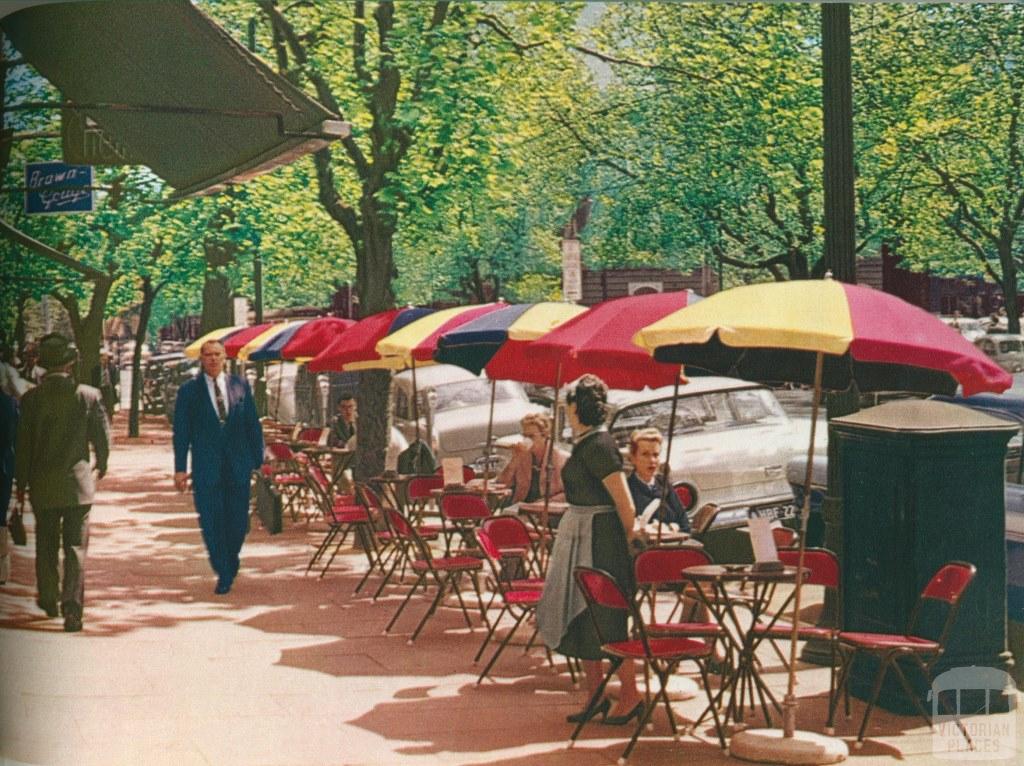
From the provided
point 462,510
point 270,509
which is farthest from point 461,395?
point 462,510

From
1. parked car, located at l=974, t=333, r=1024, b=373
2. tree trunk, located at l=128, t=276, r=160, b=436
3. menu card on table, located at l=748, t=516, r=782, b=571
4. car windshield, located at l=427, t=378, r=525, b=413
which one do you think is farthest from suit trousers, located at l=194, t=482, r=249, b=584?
car windshield, located at l=427, t=378, r=525, b=413

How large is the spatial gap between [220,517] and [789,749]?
212 inches

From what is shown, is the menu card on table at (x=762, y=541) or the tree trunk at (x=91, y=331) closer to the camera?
the menu card on table at (x=762, y=541)

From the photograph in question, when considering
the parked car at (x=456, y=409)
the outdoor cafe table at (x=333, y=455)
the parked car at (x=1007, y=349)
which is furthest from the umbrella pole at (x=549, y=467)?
the parked car at (x=456, y=409)

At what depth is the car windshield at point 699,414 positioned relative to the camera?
39.0ft

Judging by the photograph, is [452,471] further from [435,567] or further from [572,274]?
[572,274]

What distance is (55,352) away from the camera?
9.60 m

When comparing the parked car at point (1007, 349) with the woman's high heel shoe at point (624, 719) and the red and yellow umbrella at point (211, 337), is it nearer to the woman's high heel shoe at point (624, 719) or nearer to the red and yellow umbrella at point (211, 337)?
the woman's high heel shoe at point (624, 719)

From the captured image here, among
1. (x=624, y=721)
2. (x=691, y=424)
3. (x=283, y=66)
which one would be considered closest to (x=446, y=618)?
(x=691, y=424)

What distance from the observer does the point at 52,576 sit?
9594mm

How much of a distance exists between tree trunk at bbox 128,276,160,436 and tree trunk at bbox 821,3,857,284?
449 centimetres

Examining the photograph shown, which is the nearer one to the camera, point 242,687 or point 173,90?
point 242,687

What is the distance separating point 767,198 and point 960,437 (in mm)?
2925

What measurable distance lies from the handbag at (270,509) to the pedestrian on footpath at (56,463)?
14.7ft
